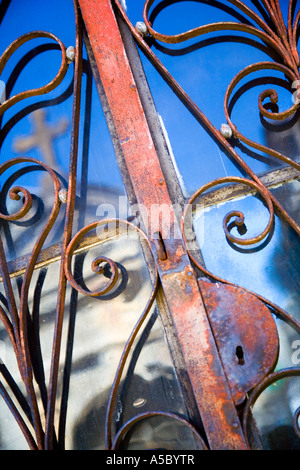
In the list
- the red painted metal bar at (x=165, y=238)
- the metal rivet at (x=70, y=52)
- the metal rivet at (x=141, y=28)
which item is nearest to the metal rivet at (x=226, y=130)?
the red painted metal bar at (x=165, y=238)

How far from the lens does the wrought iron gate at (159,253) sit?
890 millimetres

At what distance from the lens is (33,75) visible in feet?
4.31

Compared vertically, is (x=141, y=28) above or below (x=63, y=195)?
above

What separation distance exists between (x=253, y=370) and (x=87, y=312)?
1.50ft

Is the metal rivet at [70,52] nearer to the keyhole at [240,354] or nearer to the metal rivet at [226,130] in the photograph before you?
the metal rivet at [226,130]

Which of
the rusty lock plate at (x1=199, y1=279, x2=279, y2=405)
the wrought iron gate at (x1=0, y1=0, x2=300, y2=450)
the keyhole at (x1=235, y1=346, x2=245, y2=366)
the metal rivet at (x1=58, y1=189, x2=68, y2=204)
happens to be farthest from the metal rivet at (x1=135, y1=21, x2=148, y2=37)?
the keyhole at (x1=235, y1=346, x2=245, y2=366)

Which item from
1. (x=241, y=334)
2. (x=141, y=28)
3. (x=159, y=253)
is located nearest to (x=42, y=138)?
(x=141, y=28)

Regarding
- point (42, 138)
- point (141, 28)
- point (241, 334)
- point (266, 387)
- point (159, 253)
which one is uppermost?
point (141, 28)

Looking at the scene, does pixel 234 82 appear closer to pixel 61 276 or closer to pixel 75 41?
pixel 75 41

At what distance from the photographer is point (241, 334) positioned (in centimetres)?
92

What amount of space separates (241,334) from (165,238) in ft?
1.00

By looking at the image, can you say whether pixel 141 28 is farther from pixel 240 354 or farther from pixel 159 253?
pixel 240 354

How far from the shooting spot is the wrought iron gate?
0.89 metres
